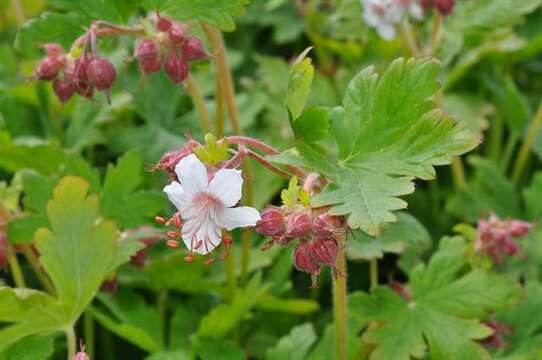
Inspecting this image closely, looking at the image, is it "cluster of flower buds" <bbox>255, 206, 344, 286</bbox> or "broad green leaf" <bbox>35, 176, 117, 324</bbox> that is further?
"broad green leaf" <bbox>35, 176, 117, 324</bbox>

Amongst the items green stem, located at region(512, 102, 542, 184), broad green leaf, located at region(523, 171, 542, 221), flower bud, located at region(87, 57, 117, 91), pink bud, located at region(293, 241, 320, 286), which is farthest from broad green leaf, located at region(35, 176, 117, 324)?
green stem, located at region(512, 102, 542, 184)

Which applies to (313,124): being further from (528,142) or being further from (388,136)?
(528,142)

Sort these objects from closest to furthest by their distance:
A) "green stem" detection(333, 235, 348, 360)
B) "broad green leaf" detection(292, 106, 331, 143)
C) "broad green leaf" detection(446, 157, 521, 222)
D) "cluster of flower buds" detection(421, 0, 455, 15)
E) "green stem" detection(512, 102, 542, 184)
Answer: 1. "broad green leaf" detection(292, 106, 331, 143)
2. "green stem" detection(333, 235, 348, 360)
3. "cluster of flower buds" detection(421, 0, 455, 15)
4. "broad green leaf" detection(446, 157, 521, 222)
5. "green stem" detection(512, 102, 542, 184)

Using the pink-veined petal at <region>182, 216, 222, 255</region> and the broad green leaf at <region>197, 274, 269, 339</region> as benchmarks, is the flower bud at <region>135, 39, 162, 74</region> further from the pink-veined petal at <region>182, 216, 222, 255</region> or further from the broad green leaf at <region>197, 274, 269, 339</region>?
the broad green leaf at <region>197, 274, 269, 339</region>

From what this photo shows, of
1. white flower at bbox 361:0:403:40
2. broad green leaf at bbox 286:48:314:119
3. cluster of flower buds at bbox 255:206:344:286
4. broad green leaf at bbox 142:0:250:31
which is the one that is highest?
white flower at bbox 361:0:403:40

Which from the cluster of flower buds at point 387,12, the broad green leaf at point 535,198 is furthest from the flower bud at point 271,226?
the broad green leaf at point 535,198

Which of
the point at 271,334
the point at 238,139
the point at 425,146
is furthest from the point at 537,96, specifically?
the point at 238,139

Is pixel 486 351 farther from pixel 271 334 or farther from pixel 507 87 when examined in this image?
pixel 507 87
